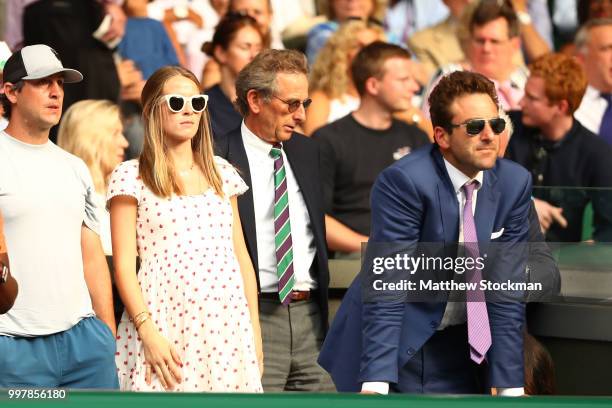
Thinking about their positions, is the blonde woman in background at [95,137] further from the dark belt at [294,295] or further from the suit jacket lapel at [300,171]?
the dark belt at [294,295]

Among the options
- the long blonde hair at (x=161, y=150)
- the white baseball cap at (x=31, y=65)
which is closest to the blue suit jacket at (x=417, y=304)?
the long blonde hair at (x=161, y=150)

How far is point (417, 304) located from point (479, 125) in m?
0.69

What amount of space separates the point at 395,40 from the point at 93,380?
5066 mm

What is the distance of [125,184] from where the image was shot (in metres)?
5.11

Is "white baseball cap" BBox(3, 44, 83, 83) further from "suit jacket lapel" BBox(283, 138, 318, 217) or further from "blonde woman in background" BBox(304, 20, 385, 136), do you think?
"blonde woman in background" BBox(304, 20, 385, 136)

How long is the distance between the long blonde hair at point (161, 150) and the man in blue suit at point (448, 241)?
644 mm

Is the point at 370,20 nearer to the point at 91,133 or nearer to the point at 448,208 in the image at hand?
the point at 91,133

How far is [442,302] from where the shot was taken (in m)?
5.08

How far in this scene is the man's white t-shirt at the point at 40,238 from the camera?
4.77m

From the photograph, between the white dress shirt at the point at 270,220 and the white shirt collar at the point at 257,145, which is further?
the white shirt collar at the point at 257,145

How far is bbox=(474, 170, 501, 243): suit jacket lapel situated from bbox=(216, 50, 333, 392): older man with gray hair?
2.92ft

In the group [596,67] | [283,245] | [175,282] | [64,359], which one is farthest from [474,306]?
[596,67]

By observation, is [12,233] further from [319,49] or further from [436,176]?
[319,49]

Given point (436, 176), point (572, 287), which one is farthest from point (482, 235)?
point (572, 287)
